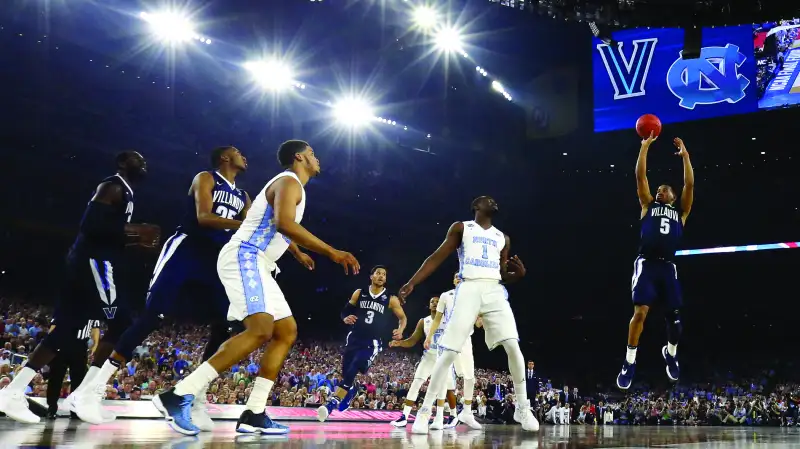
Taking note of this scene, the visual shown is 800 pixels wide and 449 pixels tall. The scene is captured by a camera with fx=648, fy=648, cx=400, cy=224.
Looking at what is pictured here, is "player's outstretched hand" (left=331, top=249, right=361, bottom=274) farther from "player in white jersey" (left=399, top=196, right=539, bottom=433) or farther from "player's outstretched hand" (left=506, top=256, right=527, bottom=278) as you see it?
"player's outstretched hand" (left=506, top=256, right=527, bottom=278)

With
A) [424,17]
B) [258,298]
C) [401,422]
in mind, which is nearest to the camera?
[258,298]

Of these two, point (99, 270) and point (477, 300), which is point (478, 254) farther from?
point (99, 270)

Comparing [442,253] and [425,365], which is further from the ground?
[442,253]

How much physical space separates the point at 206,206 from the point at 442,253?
74.8 inches

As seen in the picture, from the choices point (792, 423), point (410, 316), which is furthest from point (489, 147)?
point (792, 423)

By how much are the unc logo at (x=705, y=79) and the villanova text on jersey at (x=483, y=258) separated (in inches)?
501

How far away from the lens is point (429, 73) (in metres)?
19.3

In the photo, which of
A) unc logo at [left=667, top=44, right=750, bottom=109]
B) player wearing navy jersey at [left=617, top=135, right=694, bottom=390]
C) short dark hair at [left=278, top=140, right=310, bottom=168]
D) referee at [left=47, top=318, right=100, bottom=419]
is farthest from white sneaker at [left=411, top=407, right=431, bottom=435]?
unc logo at [left=667, top=44, right=750, bottom=109]

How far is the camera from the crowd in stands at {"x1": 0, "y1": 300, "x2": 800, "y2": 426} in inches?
440

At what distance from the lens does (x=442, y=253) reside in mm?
5285

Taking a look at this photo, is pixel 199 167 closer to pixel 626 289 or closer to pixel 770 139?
pixel 626 289

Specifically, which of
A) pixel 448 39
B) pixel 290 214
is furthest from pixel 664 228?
pixel 448 39

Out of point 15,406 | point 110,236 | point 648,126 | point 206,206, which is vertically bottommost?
point 15,406

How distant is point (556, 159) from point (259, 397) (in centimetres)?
2021
